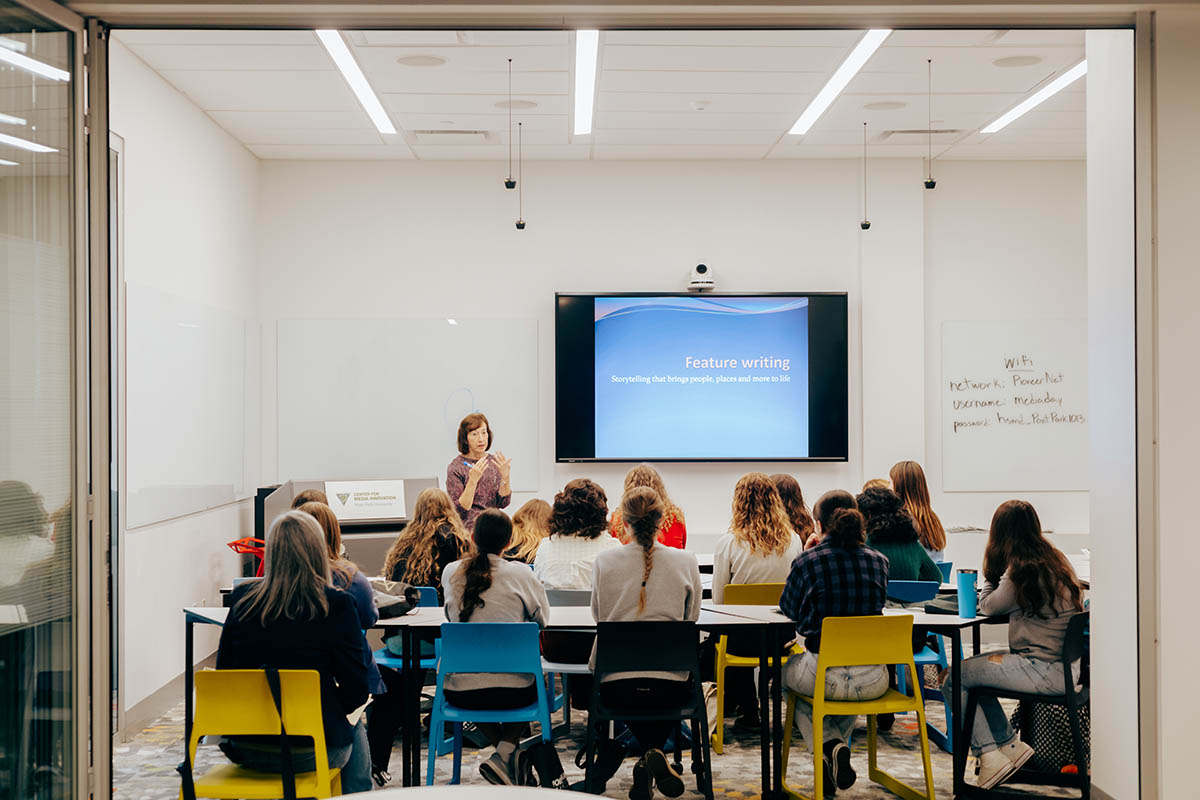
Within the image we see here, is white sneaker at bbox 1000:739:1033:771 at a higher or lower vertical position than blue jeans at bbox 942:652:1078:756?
lower

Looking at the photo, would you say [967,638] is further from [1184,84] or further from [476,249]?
[1184,84]

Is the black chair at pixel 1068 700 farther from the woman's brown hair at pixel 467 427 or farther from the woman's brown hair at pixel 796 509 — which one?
the woman's brown hair at pixel 467 427

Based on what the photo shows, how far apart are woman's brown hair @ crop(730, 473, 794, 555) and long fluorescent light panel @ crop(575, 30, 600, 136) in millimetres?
2223

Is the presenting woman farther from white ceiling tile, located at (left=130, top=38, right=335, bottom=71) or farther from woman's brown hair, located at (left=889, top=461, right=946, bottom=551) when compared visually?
woman's brown hair, located at (left=889, top=461, right=946, bottom=551)

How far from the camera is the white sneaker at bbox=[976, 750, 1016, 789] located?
4.19 meters

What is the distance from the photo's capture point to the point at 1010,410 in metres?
7.81

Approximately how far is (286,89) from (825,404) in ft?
13.7

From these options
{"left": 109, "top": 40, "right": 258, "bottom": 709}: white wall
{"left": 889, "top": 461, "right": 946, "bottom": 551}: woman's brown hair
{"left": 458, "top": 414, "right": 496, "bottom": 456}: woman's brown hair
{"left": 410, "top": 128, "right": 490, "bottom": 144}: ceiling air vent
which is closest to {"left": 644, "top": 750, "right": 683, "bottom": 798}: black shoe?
{"left": 889, "top": 461, "right": 946, "bottom": 551}: woman's brown hair

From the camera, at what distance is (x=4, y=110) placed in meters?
2.62

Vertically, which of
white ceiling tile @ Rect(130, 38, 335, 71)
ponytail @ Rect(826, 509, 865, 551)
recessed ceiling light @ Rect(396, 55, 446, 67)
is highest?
recessed ceiling light @ Rect(396, 55, 446, 67)

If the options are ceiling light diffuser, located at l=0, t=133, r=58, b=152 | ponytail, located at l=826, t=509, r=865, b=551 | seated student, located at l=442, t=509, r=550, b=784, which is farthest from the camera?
ponytail, located at l=826, t=509, r=865, b=551

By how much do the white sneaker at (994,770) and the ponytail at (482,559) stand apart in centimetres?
209

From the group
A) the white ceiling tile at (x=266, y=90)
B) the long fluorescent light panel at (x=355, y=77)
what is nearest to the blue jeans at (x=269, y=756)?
the long fluorescent light panel at (x=355, y=77)

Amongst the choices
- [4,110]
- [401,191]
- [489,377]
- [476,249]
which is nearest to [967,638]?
[489,377]
